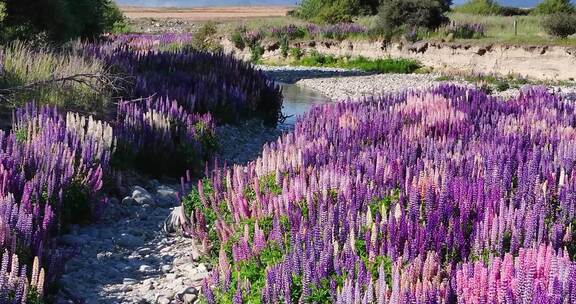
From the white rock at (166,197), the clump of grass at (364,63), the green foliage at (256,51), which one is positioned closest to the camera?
the white rock at (166,197)

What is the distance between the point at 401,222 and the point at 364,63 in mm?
28117

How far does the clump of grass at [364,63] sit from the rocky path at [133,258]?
74.4ft

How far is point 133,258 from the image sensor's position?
6.18 m

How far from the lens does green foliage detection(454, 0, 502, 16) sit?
56.6 metres

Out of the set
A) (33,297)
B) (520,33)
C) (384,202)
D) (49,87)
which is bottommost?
(33,297)

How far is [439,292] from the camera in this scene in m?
3.46

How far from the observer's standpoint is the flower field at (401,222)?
11.5ft

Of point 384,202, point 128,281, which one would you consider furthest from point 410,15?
point 128,281

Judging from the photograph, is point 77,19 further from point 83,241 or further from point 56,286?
point 56,286

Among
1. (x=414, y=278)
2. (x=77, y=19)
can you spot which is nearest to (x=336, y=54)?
(x=77, y=19)

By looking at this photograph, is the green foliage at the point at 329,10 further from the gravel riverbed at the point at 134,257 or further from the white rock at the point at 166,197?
the white rock at the point at 166,197

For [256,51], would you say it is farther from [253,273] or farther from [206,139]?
[253,273]

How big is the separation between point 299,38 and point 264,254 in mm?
33805

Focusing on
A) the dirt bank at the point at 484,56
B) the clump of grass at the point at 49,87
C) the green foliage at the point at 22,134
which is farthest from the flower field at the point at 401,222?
the dirt bank at the point at 484,56
